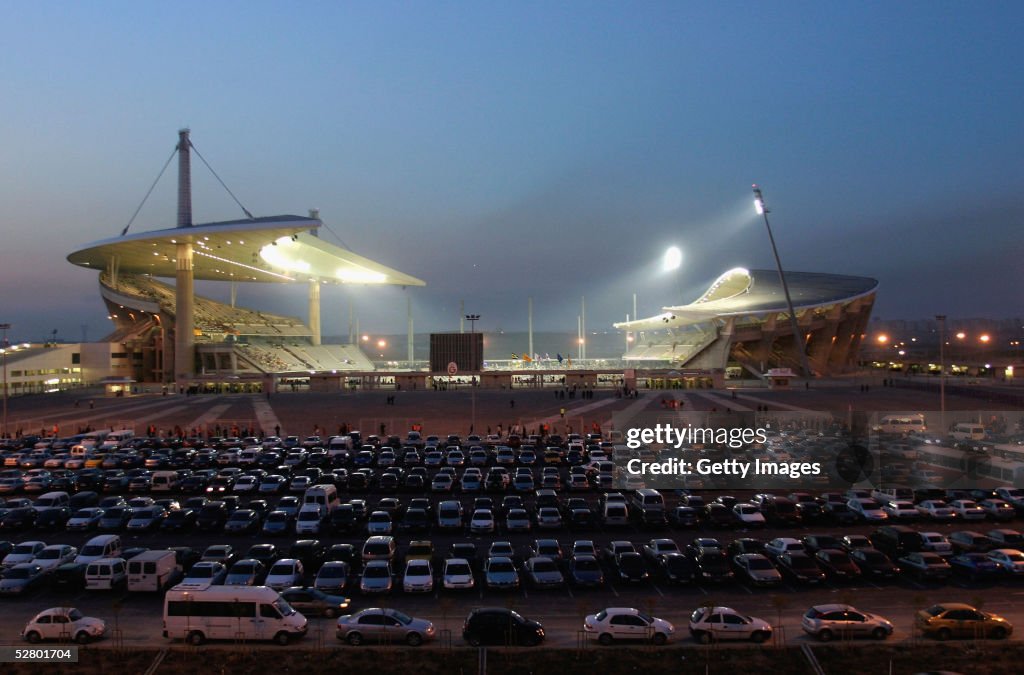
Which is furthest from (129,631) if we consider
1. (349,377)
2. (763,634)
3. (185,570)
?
(349,377)

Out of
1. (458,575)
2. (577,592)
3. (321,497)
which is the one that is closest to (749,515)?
(577,592)

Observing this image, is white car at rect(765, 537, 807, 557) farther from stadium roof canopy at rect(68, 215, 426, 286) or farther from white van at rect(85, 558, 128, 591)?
→ stadium roof canopy at rect(68, 215, 426, 286)

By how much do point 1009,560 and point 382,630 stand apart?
9.20 meters

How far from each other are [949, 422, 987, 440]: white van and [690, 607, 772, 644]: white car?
443 inches

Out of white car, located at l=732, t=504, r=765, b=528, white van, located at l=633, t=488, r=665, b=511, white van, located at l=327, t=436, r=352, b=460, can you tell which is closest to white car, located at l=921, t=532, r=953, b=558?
white car, located at l=732, t=504, r=765, b=528

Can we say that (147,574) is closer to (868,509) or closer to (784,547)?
(784,547)

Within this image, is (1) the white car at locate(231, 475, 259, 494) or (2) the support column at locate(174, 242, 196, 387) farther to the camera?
(2) the support column at locate(174, 242, 196, 387)

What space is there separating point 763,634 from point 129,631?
741 cm

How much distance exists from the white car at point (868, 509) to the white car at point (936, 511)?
775mm

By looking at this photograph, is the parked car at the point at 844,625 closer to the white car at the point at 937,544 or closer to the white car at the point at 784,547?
the white car at the point at 784,547

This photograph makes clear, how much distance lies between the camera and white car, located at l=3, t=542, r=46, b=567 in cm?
1034

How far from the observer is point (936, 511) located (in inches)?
533

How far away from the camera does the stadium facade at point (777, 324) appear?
48.0 metres

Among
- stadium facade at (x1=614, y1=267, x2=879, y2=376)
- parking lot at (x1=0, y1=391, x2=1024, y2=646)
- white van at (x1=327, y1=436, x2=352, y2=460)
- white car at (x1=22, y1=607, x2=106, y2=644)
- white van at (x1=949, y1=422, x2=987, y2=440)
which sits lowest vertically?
parking lot at (x1=0, y1=391, x2=1024, y2=646)
